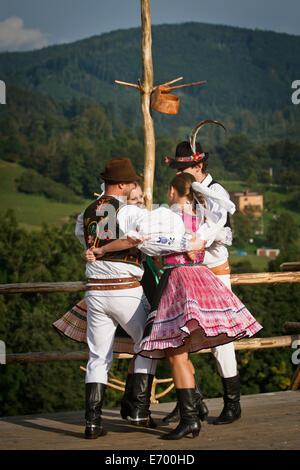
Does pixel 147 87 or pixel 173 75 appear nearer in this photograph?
pixel 147 87

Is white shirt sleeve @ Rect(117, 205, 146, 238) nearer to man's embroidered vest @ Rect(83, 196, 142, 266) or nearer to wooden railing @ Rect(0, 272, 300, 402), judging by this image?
man's embroidered vest @ Rect(83, 196, 142, 266)

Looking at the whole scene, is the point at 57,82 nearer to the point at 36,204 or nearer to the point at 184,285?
the point at 36,204

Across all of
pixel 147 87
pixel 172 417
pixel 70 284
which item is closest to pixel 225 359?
pixel 172 417

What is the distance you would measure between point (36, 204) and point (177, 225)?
226 feet

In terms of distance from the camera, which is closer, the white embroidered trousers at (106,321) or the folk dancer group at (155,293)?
the folk dancer group at (155,293)

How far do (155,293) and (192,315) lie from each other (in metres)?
0.32

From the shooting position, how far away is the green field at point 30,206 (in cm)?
6712

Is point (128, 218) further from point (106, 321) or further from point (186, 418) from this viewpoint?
point (186, 418)

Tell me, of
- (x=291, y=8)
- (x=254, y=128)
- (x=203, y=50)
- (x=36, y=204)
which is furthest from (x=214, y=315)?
(x=203, y=50)

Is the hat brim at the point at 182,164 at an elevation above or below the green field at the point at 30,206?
below

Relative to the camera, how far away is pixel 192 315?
9.37ft

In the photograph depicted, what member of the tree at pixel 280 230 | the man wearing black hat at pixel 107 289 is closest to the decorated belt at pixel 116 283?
the man wearing black hat at pixel 107 289

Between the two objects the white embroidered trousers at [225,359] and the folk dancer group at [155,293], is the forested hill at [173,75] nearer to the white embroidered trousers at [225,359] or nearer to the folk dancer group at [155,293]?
the white embroidered trousers at [225,359]
